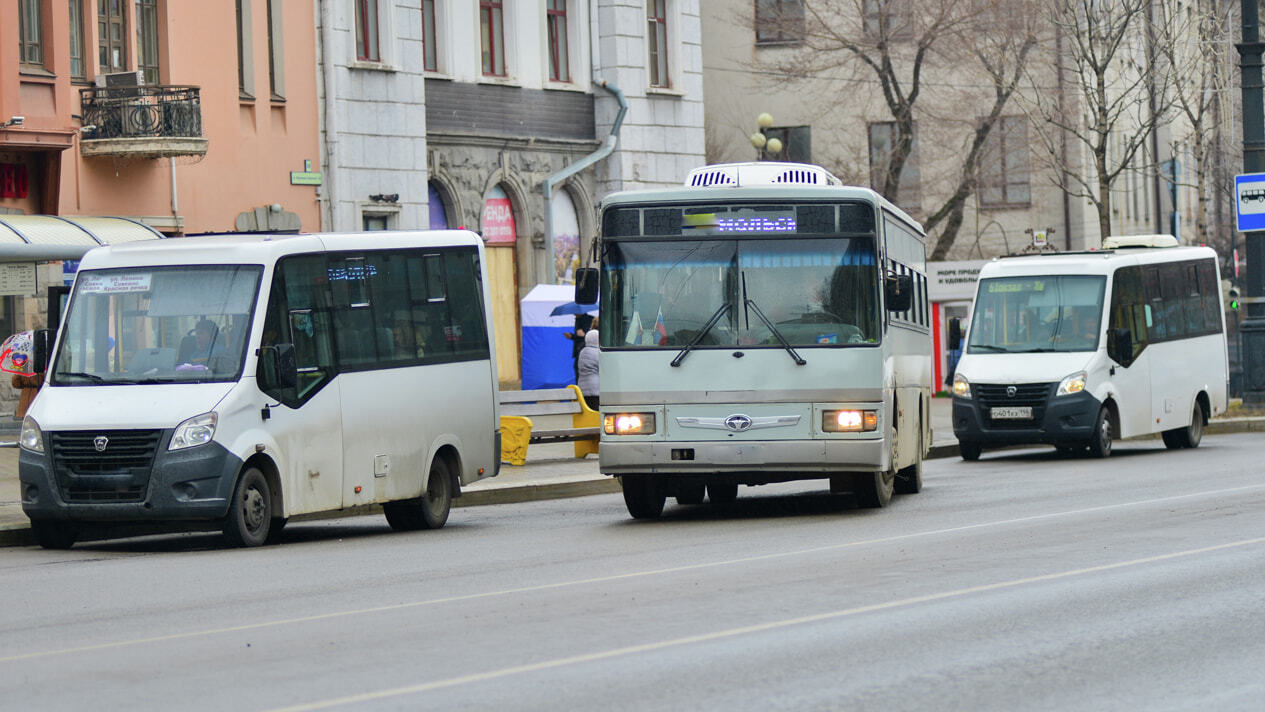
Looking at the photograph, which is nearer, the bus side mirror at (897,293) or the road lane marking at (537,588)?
the road lane marking at (537,588)

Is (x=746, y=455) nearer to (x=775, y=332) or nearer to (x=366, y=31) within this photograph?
(x=775, y=332)

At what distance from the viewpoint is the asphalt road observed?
859cm

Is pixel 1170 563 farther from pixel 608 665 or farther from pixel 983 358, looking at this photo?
pixel 983 358

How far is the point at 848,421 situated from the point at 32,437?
20.4 feet

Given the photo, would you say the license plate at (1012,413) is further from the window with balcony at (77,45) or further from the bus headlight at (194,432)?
the bus headlight at (194,432)

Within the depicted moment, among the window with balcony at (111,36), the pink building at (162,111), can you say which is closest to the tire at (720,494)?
the pink building at (162,111)

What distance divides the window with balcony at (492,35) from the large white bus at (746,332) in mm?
24418

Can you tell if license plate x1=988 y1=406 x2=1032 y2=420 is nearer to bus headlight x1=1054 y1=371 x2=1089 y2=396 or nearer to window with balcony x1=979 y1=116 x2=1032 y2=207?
bus headlight x1=1054 y1=371 x2=1089 y2=396

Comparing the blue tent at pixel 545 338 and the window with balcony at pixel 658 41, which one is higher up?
the window with balcony at pixel 658 41

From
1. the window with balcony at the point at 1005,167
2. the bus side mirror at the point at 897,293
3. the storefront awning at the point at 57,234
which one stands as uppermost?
the window with balcony at the point at 1005,167

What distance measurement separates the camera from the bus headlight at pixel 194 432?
618 inches

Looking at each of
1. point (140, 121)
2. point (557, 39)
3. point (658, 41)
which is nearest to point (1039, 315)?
point (140, 121)

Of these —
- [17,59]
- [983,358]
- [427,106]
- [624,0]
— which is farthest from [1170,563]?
[624,0]

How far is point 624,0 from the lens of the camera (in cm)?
4375
